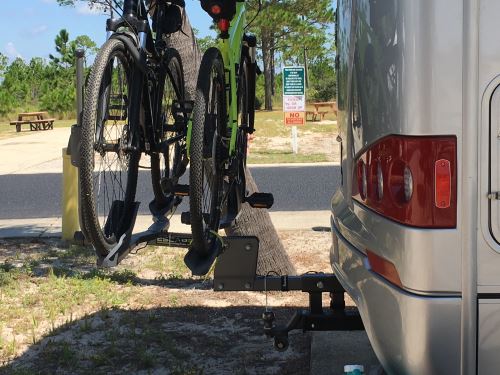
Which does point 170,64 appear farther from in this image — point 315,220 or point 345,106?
point 315,220

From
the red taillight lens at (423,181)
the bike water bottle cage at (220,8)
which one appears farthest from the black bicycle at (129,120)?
the red taillight lens at (423,181)

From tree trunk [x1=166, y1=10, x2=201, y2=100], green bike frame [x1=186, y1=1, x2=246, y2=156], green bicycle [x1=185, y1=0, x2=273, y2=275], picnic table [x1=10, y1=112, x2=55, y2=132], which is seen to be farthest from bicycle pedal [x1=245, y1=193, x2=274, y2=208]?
picnic table [x1=10, y1=112, x2=55, y2=132]

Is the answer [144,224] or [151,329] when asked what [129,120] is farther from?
[144,224]

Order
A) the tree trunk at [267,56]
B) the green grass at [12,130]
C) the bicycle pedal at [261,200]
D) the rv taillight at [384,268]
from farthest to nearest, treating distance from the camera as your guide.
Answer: the tree trunk at [267,56]
the green grass at [12,130]
the bicycle pedal at [261,200]
the rv taillight at [384,268]

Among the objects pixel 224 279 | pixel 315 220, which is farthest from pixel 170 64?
pixel 315 220

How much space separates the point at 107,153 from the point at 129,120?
0.68ft

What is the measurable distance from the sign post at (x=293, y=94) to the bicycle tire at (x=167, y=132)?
39.8 feet

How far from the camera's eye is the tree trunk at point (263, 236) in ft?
19.2

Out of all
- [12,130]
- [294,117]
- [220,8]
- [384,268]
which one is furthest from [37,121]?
[384,268]

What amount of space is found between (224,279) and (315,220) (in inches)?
193

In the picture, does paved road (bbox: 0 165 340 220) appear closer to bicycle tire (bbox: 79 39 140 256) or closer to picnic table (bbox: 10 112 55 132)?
bicycle tire (bbox: 79 39 140 256)

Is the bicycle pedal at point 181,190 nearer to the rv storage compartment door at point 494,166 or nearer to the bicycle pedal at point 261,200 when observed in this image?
the bicycle pedal at point 261,200

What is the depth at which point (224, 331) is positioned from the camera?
4859 mm

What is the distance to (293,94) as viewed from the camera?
16.6m
